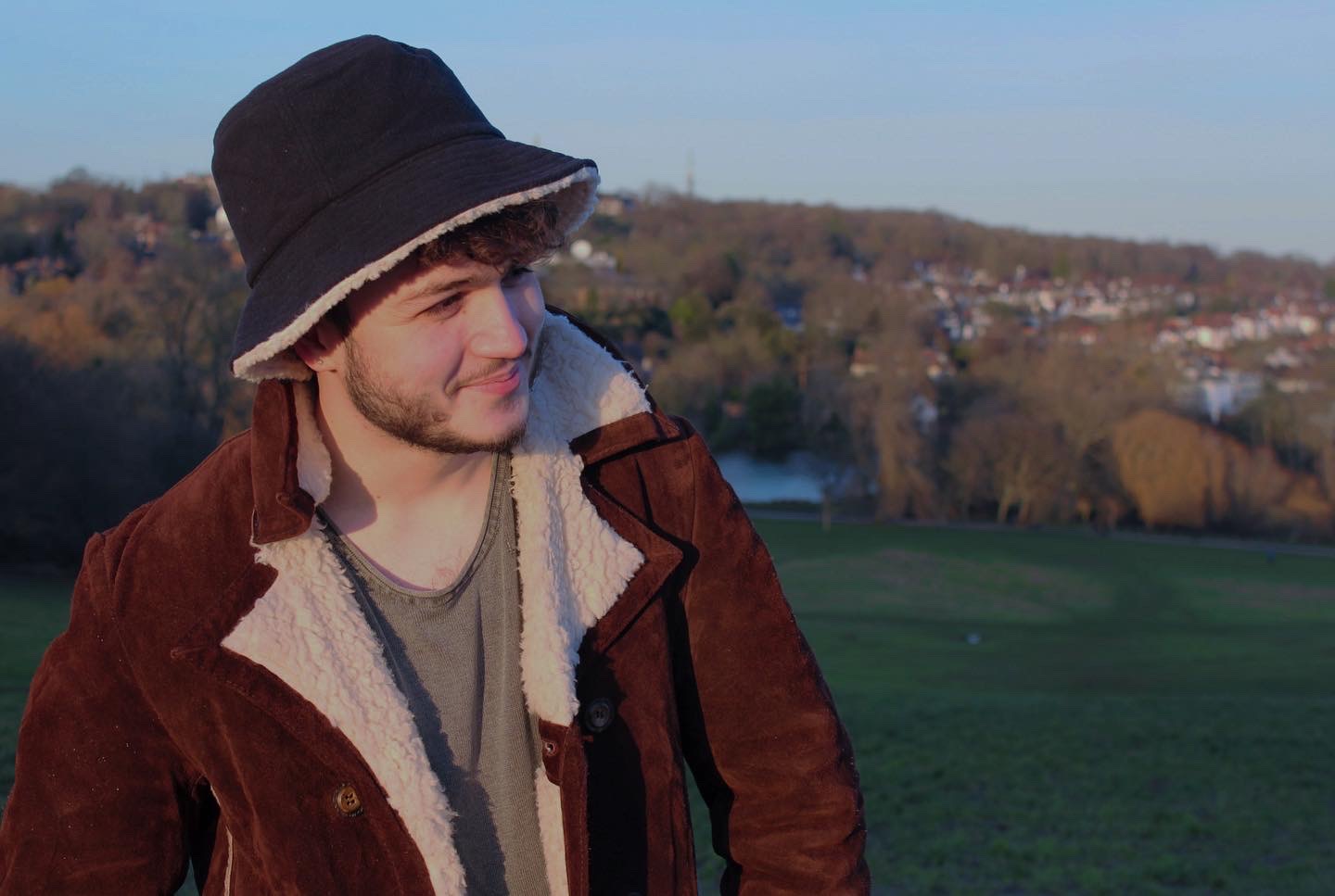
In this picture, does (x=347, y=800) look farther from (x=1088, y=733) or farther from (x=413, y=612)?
(x=1088, y=733)

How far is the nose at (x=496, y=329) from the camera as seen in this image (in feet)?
5.78

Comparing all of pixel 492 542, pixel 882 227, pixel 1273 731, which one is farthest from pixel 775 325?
pixel 492 542

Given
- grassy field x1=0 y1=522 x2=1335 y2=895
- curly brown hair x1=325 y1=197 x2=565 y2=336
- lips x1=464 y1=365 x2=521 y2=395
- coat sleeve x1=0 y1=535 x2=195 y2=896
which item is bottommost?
grassy field x1=0 y1=522 x2=1335 y2=895

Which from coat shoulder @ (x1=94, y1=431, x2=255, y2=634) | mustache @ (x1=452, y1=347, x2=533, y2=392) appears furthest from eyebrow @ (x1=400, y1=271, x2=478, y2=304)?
coat shoulder @ (x1=94, y1=431, x2=255, y2=634)

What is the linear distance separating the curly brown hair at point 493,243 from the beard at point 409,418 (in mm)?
62

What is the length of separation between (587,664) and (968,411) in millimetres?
50091

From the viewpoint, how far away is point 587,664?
6.14 feet

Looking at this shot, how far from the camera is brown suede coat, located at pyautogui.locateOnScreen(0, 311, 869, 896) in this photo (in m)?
1.72

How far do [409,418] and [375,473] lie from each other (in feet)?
0.59

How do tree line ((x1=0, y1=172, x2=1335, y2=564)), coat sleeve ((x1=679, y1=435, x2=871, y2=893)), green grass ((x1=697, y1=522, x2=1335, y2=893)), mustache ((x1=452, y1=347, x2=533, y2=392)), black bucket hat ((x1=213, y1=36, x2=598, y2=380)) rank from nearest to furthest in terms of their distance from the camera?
black bucket hat ((x1=213, y1=36, x2=598, y2=380)) < mustache ((x1=452, y1=347, x2=533, y2=392)) < coat sleeve ((x1=679, y1=435, x2=871, y2=893)) < green grass ((x1=697, y1=522, x2=1335, y2=893)) < tree line ((x1=0, y1=172, x2=1335, y2=564))

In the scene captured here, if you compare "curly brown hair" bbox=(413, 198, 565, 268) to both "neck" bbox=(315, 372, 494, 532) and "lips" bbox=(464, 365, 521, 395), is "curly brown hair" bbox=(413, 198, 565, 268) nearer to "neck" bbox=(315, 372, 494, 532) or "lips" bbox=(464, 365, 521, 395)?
"lips" bbox=(464, 365, 521, 395)

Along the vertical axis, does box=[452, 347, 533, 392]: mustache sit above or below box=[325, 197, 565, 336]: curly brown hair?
below

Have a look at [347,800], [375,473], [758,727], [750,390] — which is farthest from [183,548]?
[750,390]

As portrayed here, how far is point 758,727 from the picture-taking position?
6.33ft
